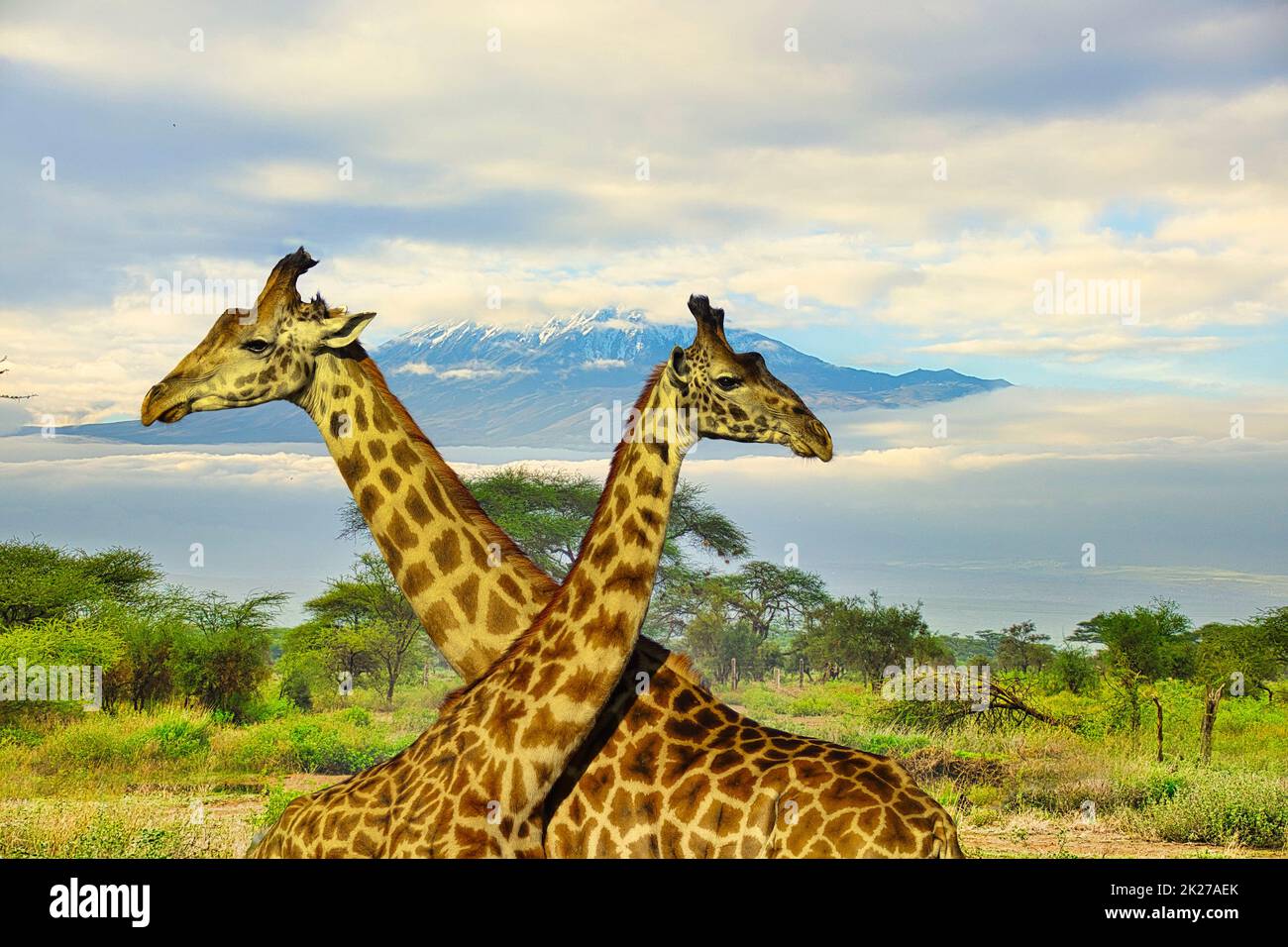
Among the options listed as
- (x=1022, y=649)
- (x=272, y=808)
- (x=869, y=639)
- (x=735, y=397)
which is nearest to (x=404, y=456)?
(x=735, y=397)

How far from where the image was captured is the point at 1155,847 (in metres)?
15.4

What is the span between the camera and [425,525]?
8406 millimetres

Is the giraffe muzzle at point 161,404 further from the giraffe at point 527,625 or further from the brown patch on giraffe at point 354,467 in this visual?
the brown patch on giraffe at point 354,467

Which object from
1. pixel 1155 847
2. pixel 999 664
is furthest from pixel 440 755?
pixel 999 664

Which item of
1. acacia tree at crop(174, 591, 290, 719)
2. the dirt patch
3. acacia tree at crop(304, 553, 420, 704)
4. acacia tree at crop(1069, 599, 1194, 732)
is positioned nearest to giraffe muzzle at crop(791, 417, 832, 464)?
the dirt patch

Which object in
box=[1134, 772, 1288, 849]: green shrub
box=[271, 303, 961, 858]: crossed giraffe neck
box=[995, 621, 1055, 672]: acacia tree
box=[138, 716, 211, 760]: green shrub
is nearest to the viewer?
box=[271, 303, 961, 858]: crossed giraffe neck

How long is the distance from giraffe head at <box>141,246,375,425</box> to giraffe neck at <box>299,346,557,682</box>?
0.20 m

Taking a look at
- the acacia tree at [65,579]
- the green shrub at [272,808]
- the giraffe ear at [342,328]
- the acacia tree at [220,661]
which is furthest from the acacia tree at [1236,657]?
the acacia tree at [65,579]

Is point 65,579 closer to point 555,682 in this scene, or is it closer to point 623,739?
point 623,739

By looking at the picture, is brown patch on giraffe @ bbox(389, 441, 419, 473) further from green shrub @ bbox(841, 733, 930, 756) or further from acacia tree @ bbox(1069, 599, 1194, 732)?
acacia tree @ bbox(1069, 599, 1194, 732)

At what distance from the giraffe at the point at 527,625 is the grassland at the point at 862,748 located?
5995 millimetres

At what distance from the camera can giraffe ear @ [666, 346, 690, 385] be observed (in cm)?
684

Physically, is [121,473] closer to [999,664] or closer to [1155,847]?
[999,664]
